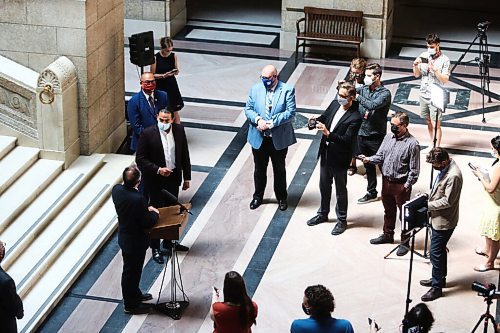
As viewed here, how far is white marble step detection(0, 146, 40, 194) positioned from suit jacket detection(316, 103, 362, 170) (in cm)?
325

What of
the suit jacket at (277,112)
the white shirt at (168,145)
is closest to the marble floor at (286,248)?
the suit jacket at (277,112)

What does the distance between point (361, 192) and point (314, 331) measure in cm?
527

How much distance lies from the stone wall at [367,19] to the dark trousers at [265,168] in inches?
247

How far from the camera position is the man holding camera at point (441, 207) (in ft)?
30.1

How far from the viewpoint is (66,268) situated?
10.0 metres

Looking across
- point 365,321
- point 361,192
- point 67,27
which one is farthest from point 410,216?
point 67,27

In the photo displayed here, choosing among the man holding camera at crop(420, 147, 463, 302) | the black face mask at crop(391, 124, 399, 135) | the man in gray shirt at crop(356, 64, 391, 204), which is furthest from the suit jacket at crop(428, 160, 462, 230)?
the man in gray shirt at crop(356, 64, 391, 204)

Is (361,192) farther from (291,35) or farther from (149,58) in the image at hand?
(291,35)

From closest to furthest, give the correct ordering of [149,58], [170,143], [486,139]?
[170,143] < [149,58] < [486,139]

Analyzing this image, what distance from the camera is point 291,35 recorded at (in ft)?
57.6

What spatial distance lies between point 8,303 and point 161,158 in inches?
109

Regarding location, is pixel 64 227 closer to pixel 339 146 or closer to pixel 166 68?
pixel 166 68

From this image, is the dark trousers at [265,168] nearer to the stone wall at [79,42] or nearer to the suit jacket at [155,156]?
the suit jacket at [155,156]

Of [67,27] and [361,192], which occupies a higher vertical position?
[67,27]
